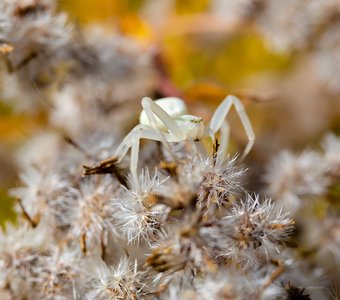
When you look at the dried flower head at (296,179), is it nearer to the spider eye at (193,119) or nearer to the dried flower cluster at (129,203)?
the dried flower cluster at (129,203)

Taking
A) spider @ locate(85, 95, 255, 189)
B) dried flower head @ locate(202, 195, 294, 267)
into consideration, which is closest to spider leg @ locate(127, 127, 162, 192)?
spider @ locate(85, 95, 255, 189)

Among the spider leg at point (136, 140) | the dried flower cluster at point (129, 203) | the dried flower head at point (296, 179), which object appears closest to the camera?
the dried flower cluster at point (129, 203)

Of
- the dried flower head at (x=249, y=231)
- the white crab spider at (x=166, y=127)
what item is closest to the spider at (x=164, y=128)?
the white crab spider at (x=166, y=127)

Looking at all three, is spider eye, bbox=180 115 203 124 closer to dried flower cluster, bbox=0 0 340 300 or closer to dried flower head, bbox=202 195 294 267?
dried flower cluster, bbox=0 0 340 300

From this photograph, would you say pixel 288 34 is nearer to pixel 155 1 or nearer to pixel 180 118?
pixel 155 1

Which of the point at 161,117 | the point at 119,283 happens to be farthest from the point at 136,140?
the point at 119,283

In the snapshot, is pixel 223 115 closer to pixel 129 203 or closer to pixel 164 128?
pixel 164 128

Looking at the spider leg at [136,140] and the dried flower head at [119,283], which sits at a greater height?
the spider leg at [136,140]

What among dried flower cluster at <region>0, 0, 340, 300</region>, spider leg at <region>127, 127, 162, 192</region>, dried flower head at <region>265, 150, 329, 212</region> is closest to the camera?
dried flower cluster at <region>0, 0, 340, 300</region>

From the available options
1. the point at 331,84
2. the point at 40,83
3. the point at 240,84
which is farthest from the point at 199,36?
the point at 40,83
